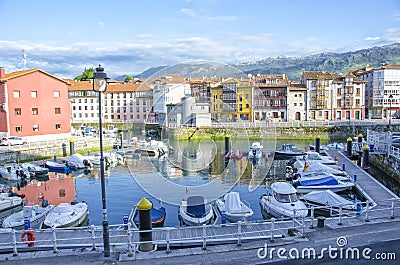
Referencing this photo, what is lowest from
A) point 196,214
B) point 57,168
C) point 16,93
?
point 57,168

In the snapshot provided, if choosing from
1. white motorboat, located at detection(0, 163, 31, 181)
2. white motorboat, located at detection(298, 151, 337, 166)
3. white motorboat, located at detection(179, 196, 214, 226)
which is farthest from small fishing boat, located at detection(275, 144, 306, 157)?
white motorboat, located at detection(0, 163, 31, 181)

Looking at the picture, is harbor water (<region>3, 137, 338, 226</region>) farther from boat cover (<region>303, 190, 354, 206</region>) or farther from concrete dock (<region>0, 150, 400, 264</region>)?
boat cover (<region>303, 190, 354, 206</region>)

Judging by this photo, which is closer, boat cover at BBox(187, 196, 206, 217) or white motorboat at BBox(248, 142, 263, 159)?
boat cover at BBox(187, 196, 206, 217)

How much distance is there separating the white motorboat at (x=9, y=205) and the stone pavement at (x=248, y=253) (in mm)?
14531

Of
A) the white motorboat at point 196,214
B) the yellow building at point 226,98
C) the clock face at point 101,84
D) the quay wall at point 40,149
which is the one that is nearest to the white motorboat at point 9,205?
the white motorboat at point 196,214

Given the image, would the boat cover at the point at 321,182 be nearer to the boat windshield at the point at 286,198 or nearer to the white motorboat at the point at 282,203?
the white motorboat at the point at 282,203

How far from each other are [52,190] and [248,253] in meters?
25.6

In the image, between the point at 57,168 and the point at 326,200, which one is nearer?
the point at 326,200

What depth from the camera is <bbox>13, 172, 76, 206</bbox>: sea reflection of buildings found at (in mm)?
29656

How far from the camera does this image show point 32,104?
53.0m

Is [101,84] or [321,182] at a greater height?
[101,84]

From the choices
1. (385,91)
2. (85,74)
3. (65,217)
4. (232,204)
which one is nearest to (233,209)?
(232,204)

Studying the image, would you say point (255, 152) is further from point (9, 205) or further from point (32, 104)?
point (32, 104)

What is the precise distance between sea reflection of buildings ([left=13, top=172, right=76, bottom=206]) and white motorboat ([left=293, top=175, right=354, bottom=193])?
19.9 meters
